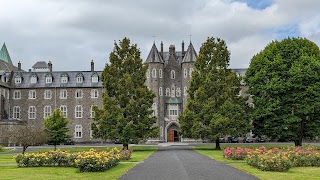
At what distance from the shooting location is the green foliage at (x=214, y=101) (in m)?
54.1

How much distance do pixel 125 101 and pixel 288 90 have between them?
19.8 meters

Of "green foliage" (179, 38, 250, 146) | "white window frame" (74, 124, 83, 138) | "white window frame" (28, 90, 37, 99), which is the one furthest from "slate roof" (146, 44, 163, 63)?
"green foliage" (179, 38, 250, 146)

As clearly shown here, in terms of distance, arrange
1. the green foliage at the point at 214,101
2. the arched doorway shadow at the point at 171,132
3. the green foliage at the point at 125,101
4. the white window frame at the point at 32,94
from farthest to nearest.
Answer: the white window frame at the point at 32,94, the arched doorway shadow at the point at 171,132, the green foliage at the point at 214,101, the green foliage at the point at 125,101

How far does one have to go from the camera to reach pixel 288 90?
173 feet

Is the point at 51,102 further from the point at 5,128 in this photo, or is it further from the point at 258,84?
the point at 258,84

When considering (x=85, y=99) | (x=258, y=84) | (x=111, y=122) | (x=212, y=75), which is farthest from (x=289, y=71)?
(x=85, y=99)

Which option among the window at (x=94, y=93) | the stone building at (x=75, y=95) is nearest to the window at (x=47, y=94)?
the stone building at (x=75, y=95)

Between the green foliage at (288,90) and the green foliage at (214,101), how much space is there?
7.66 ft

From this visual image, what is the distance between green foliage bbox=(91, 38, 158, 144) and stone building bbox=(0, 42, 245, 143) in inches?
1140

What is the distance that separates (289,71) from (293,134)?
7.54 metres

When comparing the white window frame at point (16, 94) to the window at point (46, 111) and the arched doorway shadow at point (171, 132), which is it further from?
the arched doorway shadow at point (171, 132)

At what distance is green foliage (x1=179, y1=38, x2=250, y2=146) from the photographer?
54125mm

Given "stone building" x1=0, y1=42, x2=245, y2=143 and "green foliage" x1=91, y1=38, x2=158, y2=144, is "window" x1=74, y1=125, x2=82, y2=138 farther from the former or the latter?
"green foliage" x1=91, y1=38, x2=158, y2=144

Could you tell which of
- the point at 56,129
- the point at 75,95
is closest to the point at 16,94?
the point at 75,95
